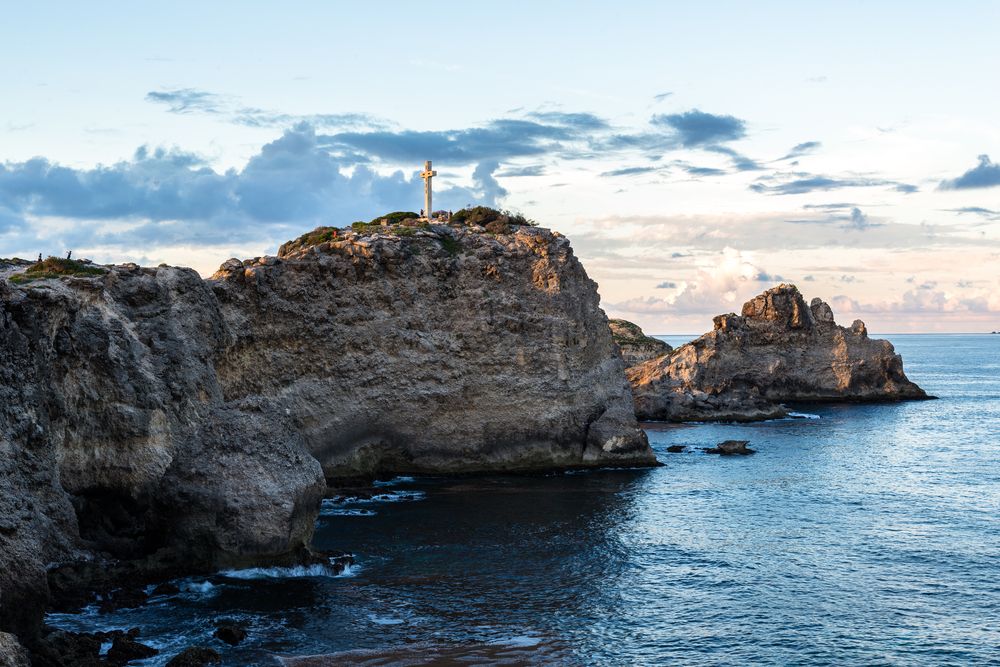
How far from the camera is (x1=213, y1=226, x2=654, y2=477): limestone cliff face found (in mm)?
57250

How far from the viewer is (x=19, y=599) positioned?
25891mm

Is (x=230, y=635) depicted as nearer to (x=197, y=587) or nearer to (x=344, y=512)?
(x=197, y=587)

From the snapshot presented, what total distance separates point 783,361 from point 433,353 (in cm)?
6353

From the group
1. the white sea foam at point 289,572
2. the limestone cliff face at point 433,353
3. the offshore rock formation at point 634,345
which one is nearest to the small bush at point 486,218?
the limestone cliff face at point 433,353

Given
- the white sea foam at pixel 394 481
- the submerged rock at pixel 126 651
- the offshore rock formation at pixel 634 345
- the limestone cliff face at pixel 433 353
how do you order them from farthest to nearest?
the offshore rock formation at pixel 634 345 < the white sea foam at pixel 394 481 < the limestone cliff face at pixel 433 353 < the submerged rock at pixel 126 651

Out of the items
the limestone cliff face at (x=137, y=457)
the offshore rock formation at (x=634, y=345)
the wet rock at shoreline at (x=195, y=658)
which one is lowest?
the wet rock at shoreline at (x=195, y=658)

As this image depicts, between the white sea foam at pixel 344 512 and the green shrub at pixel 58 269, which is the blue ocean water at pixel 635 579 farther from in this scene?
the green shrub at pixel 58 269

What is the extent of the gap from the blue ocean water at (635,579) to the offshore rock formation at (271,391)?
114 inches

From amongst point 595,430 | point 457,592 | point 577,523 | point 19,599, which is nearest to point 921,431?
point 595,430

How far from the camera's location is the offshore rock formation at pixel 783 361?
109m

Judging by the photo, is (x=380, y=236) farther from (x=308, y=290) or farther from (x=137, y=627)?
(x=137, y=627)

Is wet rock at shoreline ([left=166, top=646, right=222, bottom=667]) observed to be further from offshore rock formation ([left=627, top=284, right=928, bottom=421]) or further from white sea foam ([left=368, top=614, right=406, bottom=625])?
offshore rock formation ([left=627, top=284, right=928, bottom=421])

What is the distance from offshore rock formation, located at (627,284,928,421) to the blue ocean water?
44625mm

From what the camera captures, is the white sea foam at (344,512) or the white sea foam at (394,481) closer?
the white sea foam at (344,512)
